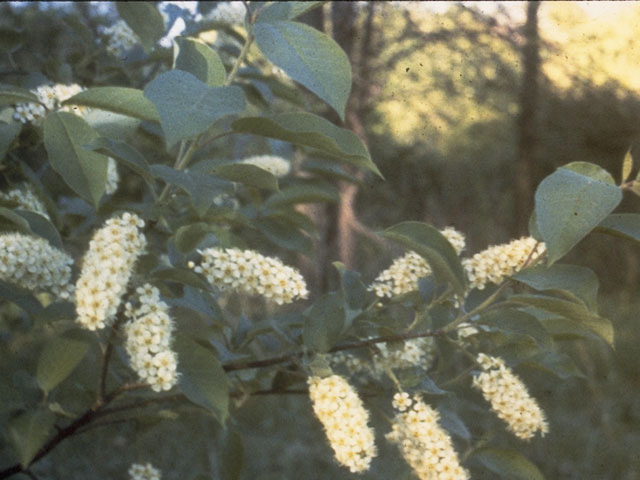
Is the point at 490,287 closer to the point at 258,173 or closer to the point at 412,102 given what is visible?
the point at 258,173

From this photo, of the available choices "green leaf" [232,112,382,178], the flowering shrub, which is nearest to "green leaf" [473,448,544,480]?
the flowering shrub

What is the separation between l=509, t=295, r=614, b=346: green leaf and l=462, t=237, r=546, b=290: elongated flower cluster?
0.19 feet

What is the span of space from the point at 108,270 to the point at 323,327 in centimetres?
30

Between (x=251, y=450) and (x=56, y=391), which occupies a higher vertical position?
(x=56, y=391)

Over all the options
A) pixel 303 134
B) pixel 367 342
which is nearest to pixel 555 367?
pixel 367 342

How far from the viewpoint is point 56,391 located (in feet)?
4.56

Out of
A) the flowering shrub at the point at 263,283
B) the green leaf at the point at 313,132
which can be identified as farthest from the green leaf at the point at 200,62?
the green leaf at the point at 313,132

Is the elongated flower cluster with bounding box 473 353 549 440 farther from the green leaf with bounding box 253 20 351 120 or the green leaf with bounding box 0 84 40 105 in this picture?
the green leaf with bounding box 0 84 40 105

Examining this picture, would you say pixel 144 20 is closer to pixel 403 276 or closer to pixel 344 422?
pixel 403 276

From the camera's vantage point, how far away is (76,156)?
1074 mm

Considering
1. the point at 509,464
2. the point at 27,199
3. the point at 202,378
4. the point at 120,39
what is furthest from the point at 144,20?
the point at 509,464

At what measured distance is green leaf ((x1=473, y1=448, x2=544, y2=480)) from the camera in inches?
46.8

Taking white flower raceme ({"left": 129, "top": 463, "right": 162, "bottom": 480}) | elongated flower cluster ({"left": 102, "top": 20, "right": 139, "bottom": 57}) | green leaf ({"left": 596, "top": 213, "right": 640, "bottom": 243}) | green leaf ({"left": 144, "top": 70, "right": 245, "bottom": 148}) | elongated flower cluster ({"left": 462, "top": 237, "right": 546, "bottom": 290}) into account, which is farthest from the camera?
elongated flower cluster ({"left": 102, "top": 20, "right": 139, "bottom": 57})

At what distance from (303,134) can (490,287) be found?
0.35 meters
